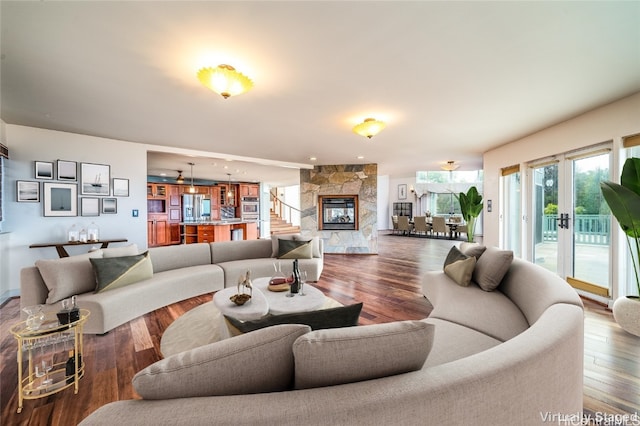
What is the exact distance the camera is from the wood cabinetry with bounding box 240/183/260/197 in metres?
10.2

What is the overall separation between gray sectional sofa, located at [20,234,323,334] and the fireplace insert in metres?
2.48

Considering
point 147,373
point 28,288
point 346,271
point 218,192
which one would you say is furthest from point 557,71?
point 218,192

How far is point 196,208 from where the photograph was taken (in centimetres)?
909

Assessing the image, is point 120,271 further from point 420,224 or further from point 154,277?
point 420,224

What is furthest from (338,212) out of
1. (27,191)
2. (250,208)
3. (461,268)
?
(27,191)

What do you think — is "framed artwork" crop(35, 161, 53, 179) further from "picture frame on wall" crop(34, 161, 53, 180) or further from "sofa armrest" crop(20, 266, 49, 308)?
"sofa armrest" crop(20, 266, 49, 308)

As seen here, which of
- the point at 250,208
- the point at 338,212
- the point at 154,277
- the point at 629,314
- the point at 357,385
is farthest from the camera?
the point at 250,208

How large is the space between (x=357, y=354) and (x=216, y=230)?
22.3ft

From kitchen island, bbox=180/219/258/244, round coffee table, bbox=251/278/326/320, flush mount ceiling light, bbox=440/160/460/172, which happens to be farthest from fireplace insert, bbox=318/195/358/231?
round coffee table, bbox=251/278/326/320

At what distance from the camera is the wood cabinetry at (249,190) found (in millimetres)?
10250

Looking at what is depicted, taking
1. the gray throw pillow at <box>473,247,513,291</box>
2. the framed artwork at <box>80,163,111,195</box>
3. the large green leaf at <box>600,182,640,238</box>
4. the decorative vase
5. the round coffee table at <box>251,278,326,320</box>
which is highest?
the framed artwork at <box>80,163,111,195</box>

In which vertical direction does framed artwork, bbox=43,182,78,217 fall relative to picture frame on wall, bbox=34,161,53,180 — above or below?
below

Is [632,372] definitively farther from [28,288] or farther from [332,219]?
[332,219]

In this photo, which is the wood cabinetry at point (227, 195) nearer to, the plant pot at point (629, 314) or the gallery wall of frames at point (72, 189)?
the gallery wall of frames at point (72, 189)
